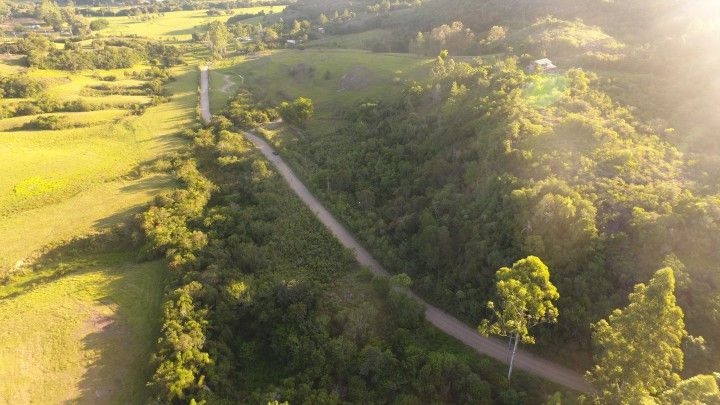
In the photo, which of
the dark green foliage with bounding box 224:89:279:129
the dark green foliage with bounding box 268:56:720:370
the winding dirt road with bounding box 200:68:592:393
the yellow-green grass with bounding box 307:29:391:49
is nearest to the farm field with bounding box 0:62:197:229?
the dark green foliage with bounding box 224:89:279:129

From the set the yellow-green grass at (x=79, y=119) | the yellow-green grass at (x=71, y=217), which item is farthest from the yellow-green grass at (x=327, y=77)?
the yellow-green grass at (x=71, y=217)

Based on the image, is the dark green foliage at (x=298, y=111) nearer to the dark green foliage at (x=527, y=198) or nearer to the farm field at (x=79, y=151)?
the dark green foliage at (x=527, y=198)

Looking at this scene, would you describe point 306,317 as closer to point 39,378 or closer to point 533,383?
point 533,383

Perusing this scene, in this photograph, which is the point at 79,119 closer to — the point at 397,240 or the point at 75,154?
the point at 75,154

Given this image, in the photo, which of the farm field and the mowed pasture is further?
the farm field

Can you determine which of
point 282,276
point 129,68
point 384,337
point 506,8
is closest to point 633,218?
point 384,337

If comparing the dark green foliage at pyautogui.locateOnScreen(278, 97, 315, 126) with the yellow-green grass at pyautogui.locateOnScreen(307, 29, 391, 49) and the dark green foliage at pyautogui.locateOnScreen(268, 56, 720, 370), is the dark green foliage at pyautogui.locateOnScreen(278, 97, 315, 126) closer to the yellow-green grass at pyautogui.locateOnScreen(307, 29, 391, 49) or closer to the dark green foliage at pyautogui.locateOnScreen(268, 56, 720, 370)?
the dark green foliage at pyautogui.locateOnScreen(268, 56, 720, 370)
